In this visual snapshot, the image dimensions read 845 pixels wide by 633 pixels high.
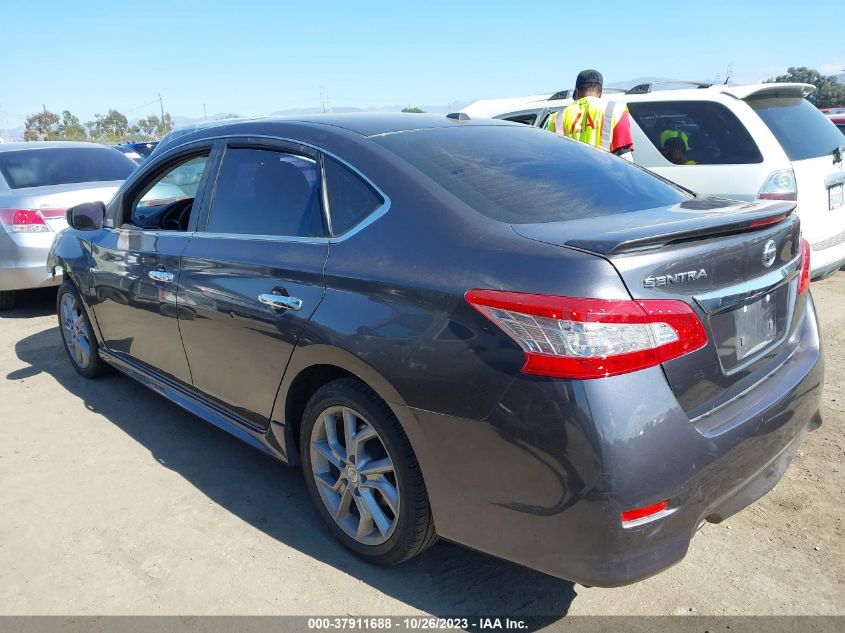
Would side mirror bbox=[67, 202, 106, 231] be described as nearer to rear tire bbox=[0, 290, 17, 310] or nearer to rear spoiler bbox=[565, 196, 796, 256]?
rear tire bbox=[0, 290, 17, 310]

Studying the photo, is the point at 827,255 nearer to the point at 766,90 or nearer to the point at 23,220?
the point at 766,90

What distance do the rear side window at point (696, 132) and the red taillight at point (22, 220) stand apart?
18.3 feet

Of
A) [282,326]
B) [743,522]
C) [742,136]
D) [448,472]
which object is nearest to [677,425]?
[448,472]

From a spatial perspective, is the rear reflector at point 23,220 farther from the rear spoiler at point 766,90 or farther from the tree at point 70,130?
the tree at point 70,130

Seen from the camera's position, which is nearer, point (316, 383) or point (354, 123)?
point (316, 383)

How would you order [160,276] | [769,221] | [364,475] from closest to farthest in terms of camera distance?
1. [769,221]
2. [364,475]
3. [160,276]

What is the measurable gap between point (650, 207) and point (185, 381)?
2.46m

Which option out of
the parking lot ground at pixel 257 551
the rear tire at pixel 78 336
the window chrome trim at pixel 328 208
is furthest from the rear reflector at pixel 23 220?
the window chrome trim at pixel 328 208

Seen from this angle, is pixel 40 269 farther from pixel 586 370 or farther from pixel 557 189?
pixel 586 370

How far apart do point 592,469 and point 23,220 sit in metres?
6.38

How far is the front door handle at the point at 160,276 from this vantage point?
3.48 meters

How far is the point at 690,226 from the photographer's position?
218 centimetres

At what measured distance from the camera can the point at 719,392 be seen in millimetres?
2156

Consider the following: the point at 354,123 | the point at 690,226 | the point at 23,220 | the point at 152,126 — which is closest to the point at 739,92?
the point at 354,123
